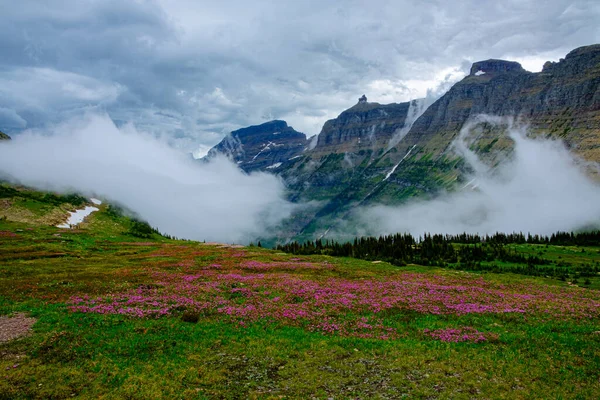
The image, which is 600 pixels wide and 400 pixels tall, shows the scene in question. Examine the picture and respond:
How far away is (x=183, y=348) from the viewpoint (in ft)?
76.1

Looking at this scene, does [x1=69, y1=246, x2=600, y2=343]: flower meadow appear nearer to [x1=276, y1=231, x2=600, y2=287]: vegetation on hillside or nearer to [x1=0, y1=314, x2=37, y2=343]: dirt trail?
[x1=0, y1=314, x2=37, y2=343]: dirt trail

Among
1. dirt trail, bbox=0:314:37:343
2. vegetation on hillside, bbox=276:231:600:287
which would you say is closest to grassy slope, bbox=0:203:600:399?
dirt trail, bbox=0:314:37:343

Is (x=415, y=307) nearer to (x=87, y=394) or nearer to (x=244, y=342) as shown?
(x=244, y=342)

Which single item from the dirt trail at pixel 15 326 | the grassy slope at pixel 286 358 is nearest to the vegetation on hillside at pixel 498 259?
the grassy slope at pixel 286 358

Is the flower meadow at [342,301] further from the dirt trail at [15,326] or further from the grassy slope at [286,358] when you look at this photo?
the dirt trail at [15,326]

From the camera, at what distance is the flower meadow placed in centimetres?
2956

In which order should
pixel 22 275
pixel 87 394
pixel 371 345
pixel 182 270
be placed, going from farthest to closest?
pixel 182 270 → pixel 22 275 → pixel 371 345 → pixel 87 394

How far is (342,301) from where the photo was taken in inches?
1419

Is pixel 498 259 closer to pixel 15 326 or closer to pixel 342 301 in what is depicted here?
pixel 342 301

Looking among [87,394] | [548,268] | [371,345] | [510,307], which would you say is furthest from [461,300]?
[548,268]

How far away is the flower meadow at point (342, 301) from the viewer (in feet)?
97.0

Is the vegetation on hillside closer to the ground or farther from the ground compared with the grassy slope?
farther from the ground

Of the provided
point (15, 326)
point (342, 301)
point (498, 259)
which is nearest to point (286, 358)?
point (342, 301)

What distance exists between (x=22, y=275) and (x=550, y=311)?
2691 inches
